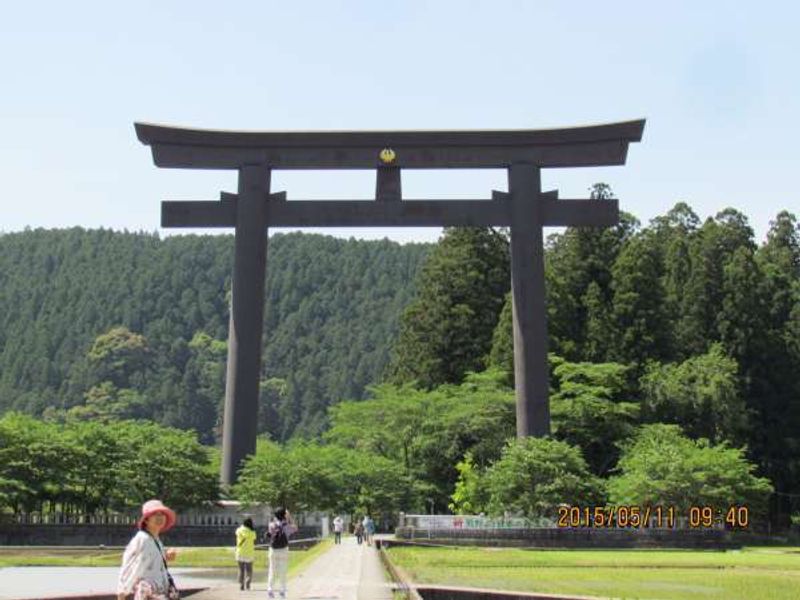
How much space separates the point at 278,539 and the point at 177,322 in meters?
140

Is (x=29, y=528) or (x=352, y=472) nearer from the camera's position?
(x=29, y=528)

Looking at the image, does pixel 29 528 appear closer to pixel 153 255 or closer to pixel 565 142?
pixel 565 142

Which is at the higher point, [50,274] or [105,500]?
[50,274]

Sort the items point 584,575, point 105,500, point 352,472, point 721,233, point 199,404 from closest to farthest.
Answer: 1. point 584,575
2. point 105,500
3. point 352,472
4. point 721,233
5. point 199,404

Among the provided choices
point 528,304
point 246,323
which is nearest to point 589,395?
point 528,304

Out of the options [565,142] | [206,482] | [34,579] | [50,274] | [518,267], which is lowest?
[34,579]

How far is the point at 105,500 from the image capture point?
3344 centimetres

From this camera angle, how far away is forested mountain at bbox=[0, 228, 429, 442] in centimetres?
13262

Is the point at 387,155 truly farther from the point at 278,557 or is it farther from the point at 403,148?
the point at 278,557

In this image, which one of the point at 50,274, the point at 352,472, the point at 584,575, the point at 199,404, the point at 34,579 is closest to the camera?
the point at 34,579

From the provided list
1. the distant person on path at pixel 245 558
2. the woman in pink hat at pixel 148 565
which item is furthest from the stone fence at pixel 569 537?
the woman in pink hat at pixel 148 565

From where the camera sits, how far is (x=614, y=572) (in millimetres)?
20750

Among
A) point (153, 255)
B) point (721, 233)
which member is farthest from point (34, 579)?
point (153, 255)

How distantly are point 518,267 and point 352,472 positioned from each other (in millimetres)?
8800
